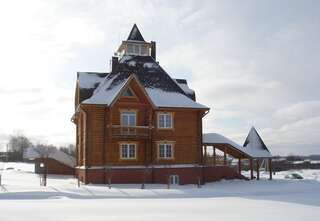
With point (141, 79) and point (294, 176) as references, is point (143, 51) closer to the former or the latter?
point (141, 79)

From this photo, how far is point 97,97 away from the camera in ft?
118

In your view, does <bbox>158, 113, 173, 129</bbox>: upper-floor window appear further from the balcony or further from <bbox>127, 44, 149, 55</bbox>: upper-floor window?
<bbox>127, 44, 149, 55</bbox>: upper-floor window

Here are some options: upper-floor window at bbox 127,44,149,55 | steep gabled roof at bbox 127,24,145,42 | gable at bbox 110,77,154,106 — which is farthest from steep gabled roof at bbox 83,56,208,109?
steep gabled roof at bbox 127,24,145,42

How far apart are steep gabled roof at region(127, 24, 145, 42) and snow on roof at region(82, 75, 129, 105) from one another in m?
5.88

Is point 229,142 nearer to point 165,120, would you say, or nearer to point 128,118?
point 165,120

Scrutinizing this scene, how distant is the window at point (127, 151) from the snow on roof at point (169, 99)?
3.80 meters

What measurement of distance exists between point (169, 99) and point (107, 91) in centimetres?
495

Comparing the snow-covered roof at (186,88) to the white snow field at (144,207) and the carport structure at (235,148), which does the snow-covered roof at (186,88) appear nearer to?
the carport structure at (235,148)

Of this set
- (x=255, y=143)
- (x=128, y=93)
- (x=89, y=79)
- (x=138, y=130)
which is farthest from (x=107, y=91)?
(x=255, y=143)

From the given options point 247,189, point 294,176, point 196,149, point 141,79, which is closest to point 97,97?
point 141,79

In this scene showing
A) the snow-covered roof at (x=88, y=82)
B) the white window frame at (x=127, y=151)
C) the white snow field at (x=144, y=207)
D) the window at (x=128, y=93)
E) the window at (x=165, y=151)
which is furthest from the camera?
the snow-covered roof at (x=88, y=82)

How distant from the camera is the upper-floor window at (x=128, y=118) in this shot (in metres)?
36.2

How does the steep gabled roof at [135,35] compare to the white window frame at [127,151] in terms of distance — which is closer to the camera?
the white window frame at [127,151]

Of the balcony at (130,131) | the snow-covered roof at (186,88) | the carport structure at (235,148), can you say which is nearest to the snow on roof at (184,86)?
the snow-covered roof at (186,88)
